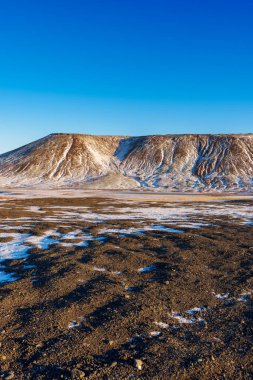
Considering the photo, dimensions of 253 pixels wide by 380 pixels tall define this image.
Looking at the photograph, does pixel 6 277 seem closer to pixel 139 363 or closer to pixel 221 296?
pixel 139 363

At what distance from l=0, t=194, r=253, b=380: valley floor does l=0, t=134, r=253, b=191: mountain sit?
276 feet

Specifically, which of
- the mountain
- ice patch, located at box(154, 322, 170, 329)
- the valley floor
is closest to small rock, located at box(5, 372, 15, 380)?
the valley floor

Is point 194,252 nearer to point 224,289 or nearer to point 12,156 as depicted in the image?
point 224,289

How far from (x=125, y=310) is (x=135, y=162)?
119143 millimetres

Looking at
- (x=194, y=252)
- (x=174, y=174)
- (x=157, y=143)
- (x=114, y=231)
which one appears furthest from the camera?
(x=157, y=143)

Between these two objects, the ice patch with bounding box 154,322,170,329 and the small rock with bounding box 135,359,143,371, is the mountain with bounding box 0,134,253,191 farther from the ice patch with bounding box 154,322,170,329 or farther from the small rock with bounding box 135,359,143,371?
the small rock with bounding box 135,359,143,371

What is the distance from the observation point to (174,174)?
113875mm

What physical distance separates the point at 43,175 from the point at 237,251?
10583 centimetres

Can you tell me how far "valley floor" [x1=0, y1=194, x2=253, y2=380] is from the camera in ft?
18.3

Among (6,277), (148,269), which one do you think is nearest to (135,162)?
(148,269)

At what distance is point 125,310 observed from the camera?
7.79 metres

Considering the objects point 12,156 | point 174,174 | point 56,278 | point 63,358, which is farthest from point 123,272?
point 12,156

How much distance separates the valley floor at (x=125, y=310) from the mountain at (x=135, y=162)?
8428cm

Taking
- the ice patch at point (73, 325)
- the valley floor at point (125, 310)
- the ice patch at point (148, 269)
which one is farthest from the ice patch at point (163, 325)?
the ice patch at point (148, 269)
